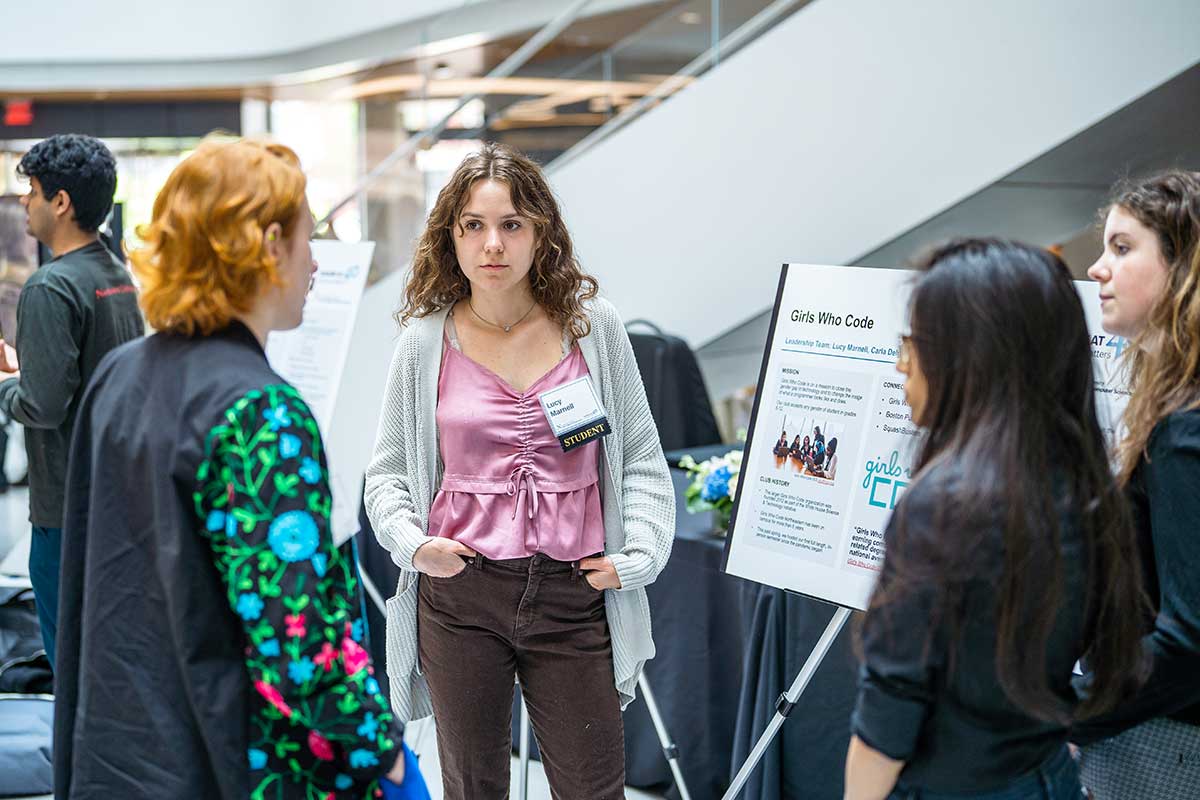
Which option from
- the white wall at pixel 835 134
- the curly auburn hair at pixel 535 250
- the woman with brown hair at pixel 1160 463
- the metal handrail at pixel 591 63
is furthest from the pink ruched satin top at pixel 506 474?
the metal handrail at pixel 591 63

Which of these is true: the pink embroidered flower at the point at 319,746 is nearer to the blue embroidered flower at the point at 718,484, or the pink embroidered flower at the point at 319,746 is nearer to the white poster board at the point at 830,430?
the white poster board at the point at 830,430

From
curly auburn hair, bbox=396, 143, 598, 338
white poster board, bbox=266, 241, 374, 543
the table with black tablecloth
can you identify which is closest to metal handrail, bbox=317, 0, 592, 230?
white poster board, bbox=266, 241, 374, 543

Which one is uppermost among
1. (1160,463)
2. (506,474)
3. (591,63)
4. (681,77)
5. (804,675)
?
(591,63)

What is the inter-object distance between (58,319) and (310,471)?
1646mm

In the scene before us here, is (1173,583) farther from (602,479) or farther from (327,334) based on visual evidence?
(327,334)

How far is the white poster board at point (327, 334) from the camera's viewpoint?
3.14 m

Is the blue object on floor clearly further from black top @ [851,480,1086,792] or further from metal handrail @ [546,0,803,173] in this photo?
metal handrail @ [546,0,803,173]

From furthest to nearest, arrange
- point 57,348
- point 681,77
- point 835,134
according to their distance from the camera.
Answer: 1. point 681,77
2. point 835,134
3. point 57,348

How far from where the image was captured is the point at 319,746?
1.29m

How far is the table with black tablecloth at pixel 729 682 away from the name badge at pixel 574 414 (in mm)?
725

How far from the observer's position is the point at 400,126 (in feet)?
26.3

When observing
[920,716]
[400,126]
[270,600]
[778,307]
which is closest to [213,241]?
[270,600]

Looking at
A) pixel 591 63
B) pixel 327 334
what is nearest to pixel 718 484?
pixel 327 334

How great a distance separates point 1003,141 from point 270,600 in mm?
3722
